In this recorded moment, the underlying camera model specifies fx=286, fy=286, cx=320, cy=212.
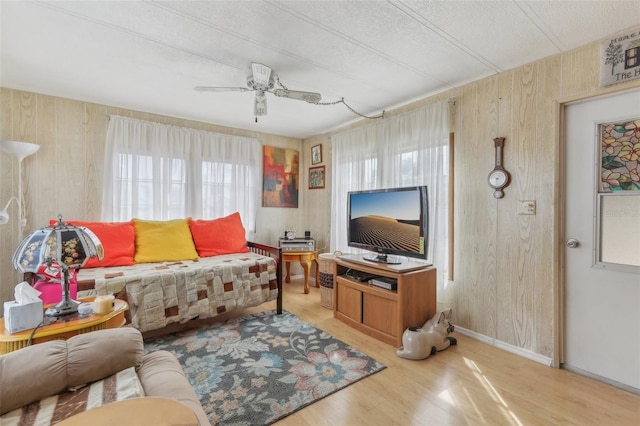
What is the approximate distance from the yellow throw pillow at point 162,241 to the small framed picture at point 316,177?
1.95 meters

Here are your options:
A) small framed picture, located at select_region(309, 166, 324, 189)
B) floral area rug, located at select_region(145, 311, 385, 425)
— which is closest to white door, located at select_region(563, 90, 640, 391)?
floral area rug, located at select_region(145, 311, 385, 425)

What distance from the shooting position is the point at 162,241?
3.11 meters

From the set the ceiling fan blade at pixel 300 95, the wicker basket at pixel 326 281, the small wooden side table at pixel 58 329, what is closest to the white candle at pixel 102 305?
the small wooden side table at pixel 58 329

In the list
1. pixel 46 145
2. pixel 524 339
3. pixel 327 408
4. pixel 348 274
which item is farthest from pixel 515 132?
pixel 46 145

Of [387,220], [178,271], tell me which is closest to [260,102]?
[387,220]

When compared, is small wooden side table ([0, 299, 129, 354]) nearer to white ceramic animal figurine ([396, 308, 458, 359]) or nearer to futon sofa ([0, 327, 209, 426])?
futon sofa ([0, 327, 209, 426])

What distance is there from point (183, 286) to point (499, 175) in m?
2.89

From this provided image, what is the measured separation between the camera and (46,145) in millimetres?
2916

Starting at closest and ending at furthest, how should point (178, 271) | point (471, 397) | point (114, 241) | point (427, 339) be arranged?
point (471, 397), point (427, 339), point (178, 271), point (114, 241)

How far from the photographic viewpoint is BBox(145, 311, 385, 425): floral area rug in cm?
168

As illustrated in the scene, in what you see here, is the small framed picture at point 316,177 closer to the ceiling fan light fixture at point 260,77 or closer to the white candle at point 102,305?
the ceiling fan light fixture at point 260,77

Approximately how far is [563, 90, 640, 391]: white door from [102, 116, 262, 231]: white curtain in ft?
11.6

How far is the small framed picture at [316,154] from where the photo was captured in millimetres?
A: 4374

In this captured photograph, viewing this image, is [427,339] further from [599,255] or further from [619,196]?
[619,196]
